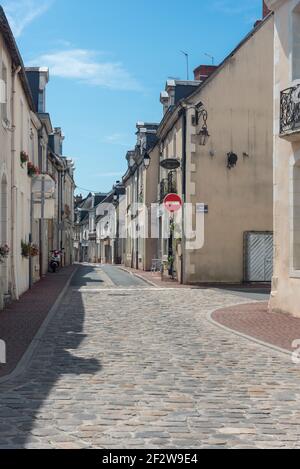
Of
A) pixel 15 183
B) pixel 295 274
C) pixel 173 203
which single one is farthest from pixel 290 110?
pixel 173 203

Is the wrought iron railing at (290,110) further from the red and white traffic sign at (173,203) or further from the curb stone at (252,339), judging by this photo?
the red and white traffic sign at (173,203)

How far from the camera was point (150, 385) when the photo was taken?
7.40 m

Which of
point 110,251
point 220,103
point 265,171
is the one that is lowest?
point 110,251

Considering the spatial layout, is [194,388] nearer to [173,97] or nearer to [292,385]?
[292,385]

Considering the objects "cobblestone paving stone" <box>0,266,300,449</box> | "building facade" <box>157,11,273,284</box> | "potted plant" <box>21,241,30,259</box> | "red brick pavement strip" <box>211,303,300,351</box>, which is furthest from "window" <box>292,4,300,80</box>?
"building facade" <box>157,11,273,284</box>

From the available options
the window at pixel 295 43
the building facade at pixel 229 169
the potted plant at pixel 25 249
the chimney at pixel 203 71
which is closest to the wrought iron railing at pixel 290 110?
the window at pixel 295 43

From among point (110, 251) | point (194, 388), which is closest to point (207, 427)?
point (194, 388)

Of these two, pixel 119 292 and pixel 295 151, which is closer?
pixel 295 151

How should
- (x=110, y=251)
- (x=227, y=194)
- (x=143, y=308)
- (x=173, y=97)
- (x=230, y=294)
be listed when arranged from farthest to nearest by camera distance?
(x=110, y=251)
(x=173, y=97)
(x=227, y=194)
(x=230, y=294)
(x=143, y=308)

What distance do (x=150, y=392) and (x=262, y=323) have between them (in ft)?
20.7

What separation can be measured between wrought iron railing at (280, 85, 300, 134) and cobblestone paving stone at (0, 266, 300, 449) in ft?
14.6

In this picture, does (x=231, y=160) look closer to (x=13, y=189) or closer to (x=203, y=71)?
(x=203, y=71)

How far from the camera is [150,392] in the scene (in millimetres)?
7059

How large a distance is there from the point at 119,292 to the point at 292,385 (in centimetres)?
1380
